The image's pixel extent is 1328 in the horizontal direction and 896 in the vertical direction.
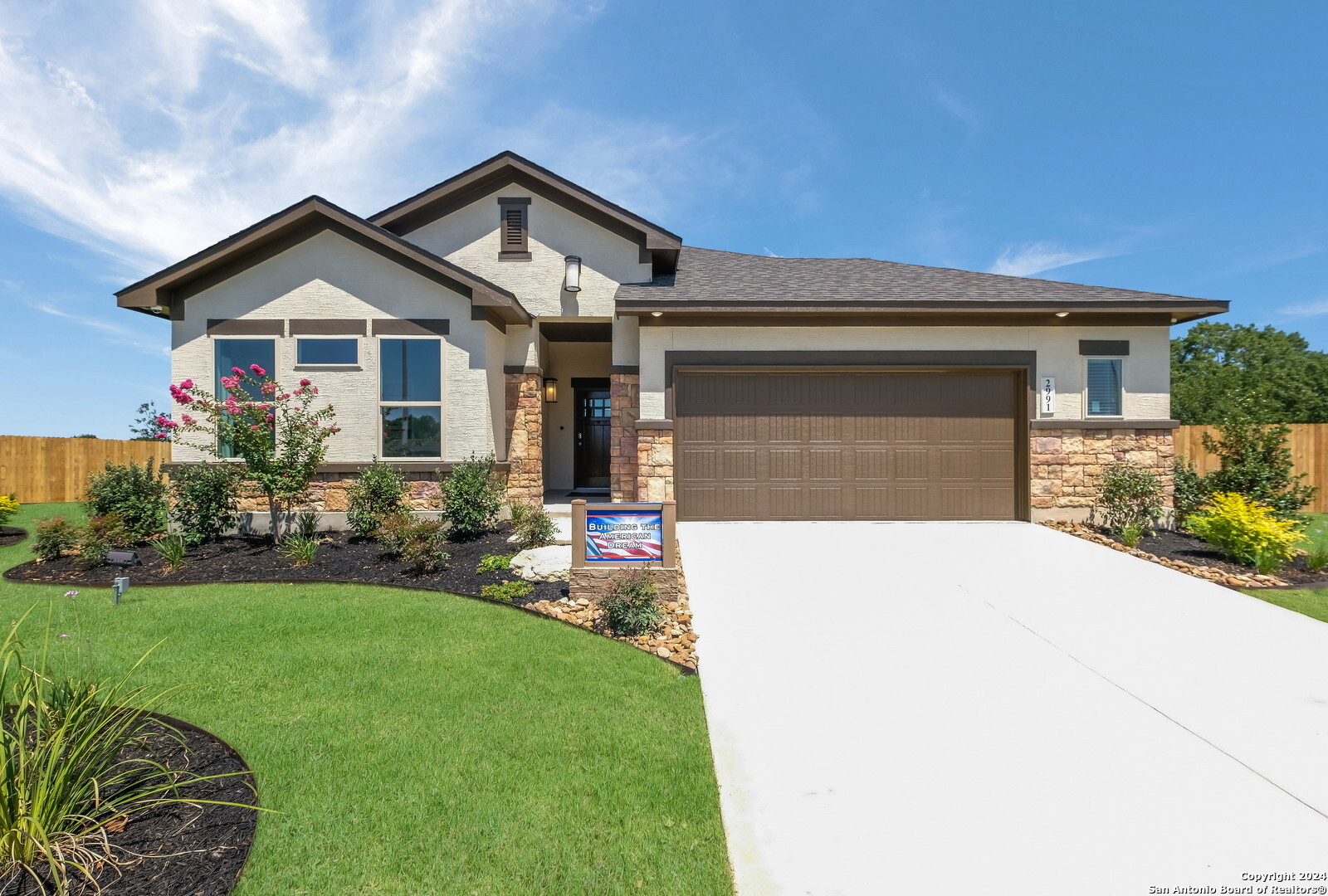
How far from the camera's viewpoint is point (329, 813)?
251 cm

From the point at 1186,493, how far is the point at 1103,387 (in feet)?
7.00

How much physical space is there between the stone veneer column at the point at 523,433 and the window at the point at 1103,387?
9.46m

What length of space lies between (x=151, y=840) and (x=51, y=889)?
28 centimetres

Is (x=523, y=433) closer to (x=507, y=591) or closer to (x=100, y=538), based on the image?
(x=507, y=591)

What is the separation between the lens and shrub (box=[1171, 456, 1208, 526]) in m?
9.06

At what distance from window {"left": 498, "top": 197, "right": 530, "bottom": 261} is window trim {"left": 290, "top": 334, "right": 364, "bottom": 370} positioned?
3.01 m

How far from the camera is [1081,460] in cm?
927

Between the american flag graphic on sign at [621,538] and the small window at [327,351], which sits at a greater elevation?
the small window at [327,351]

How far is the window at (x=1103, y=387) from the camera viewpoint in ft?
30.8

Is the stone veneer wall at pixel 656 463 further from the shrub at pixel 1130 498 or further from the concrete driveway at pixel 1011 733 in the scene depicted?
the shrub at pixel 1130 498

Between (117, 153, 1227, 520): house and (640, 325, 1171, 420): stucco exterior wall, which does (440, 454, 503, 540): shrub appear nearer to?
(117, 153, 1227, 520): house

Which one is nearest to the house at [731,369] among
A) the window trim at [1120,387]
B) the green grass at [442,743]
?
the window trim at [1120,387]

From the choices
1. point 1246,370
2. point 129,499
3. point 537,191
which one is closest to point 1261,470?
point 537,191

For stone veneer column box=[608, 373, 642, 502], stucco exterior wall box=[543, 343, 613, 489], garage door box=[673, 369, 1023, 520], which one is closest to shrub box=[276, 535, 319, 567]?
stone veneer column box=[608, 373, 642, 502]
